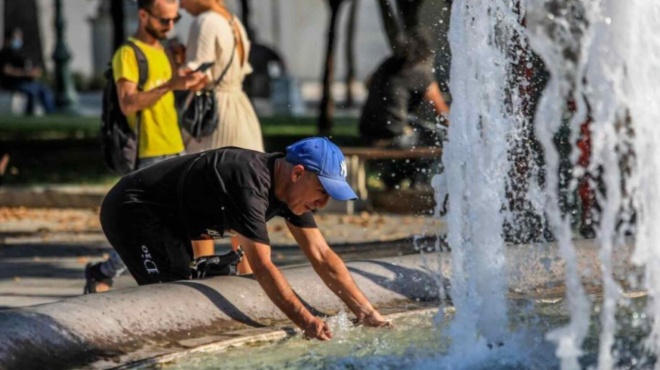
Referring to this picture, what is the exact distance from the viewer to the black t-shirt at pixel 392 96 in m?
12.1

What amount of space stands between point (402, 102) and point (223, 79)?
4579mm

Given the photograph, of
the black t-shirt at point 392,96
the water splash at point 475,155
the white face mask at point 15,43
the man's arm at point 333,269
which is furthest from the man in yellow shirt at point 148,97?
the white face mask at point 15,43

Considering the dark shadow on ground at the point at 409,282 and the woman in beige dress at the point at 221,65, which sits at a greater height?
the woman in beige dress at the point at 221,65

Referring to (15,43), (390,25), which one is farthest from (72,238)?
(15,43)

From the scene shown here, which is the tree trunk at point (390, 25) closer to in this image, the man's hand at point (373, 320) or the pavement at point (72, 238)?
the pavement at point (72, 238)

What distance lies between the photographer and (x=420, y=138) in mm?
12625

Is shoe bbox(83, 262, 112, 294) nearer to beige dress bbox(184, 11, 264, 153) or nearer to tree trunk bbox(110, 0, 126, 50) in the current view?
beige dress bbox(184, 11, 264, 153)

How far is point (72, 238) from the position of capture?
1128 centimetres

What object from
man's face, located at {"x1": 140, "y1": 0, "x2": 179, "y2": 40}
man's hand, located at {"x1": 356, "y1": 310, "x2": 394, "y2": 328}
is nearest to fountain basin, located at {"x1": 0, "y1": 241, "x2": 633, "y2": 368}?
man's hand, located at {"x1": 356, "y1": 310, "x2": 394, "y2": 328}

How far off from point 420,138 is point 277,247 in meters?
2.46

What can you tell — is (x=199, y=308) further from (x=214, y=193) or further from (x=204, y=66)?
(x=204, y=66)

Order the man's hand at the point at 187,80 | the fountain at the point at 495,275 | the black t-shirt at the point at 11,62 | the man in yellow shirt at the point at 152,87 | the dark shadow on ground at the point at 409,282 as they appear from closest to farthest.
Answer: the fountain at the point at 495,275
the dark shadow on ground at the point at 409,282
the man's hand at the point at 187,80
the man in yellow shirt at the point at 152,87
the black t-shirt at the point at 11,62

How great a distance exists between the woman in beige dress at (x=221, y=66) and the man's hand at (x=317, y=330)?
260 centimetres

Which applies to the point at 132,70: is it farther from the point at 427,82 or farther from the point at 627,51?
the point at 427,82
